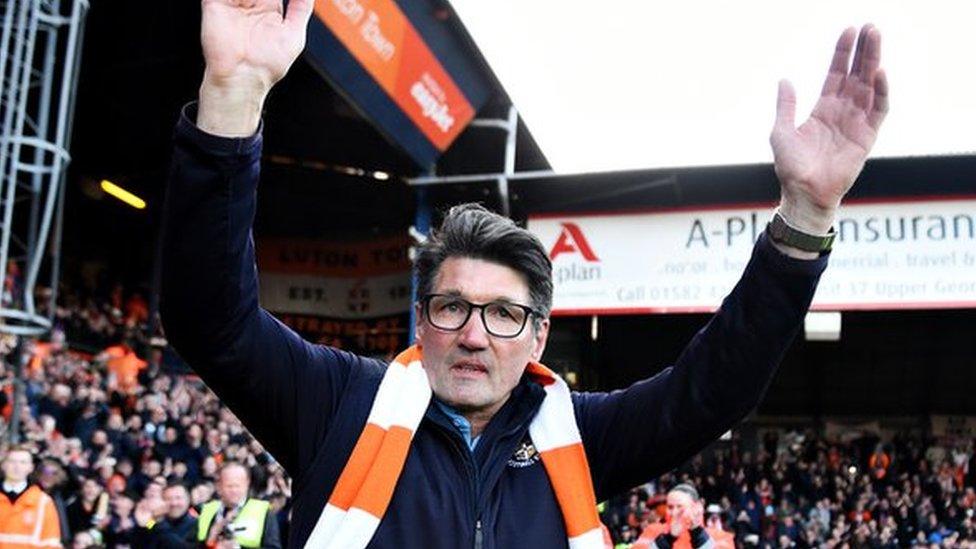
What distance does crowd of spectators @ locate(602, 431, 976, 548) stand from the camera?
59.3ft

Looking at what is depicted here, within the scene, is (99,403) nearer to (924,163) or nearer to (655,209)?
(655,209)

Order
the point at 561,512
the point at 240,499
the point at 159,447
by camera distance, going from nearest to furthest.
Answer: the point at 561,512
the point at 240,499
the point at 159,447

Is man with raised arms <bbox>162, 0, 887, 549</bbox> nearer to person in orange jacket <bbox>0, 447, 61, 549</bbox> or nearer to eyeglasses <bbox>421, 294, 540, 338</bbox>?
eyeglasses <bbox>421, 294, 540, 338</bbox>

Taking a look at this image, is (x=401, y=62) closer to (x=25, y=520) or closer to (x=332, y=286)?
(x=25, y=520)

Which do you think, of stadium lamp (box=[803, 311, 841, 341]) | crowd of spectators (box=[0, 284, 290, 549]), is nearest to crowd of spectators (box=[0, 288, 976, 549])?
crowd of spectators (box=[0, 284, 290, 549])

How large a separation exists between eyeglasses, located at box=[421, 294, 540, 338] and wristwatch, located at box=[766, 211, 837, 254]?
17.5 inches

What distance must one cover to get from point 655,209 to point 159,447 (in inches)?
266

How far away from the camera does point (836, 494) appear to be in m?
20.5

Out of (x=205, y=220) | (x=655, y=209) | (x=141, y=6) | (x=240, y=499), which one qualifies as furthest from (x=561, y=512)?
(x=141, y=6)

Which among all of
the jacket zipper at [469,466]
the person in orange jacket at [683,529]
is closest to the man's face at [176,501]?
the person in orange jacket at [683,529]

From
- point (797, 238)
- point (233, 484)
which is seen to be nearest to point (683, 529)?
point (233, 484)

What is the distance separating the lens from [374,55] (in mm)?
13016

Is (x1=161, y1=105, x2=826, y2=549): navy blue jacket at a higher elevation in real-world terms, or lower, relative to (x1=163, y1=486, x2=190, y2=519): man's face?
higher

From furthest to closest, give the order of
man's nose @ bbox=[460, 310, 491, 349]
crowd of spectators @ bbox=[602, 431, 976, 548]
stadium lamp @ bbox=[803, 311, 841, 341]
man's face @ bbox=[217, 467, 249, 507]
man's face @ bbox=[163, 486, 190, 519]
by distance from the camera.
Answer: crowd of spectators @ bbox=[602, 431, 976, 548], stadium lamp @ bbox=[803, 311, 841, 341], man's face @ bbox=[163, 486, 190, 519], man's face @ bbox=[217, 467, 249, 507], man's nose @ bbox=[460, 310, 491, 349]
